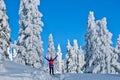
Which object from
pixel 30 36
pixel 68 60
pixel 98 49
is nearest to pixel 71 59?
pixel 68 60

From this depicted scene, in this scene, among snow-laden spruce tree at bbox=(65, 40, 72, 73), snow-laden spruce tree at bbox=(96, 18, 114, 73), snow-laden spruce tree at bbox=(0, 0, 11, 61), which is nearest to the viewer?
snow-laden spruce tree at bbox=(0, 0, 11, 61)

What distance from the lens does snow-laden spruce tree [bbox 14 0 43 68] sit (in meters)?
51.3

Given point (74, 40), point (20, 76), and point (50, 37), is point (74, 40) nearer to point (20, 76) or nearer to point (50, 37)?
point (50, 37)

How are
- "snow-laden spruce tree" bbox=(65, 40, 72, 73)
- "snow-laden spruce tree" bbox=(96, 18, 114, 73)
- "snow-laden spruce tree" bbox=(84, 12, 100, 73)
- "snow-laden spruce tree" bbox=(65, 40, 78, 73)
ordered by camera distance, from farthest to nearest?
"snow-laden spruce tree" bbox=(65, 40, 72, 73)
"snow-laden spruce tree" bbox=(65, 40, 78, 73)
"snow-laden spruce tree" bbox=(84, 12, 100, 73)
"snow-laden spruce tree" bbox=(96, 18, 114, 73)

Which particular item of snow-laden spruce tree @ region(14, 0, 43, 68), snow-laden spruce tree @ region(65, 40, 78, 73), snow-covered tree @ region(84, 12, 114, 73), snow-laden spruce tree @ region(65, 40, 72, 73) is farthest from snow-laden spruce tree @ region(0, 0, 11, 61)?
snow-laden spruce tree @ region(65, 40, 72, 73)

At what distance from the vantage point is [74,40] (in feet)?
308

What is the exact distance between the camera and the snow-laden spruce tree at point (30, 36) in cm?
5128

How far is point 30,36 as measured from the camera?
173 ft

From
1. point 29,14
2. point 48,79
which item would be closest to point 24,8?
point 29,14

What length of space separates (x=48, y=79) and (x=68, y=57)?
64.5m

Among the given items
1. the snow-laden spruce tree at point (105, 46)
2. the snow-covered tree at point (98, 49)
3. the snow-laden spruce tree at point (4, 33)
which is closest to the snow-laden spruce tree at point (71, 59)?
the snow-covered tree at point (98, 49)

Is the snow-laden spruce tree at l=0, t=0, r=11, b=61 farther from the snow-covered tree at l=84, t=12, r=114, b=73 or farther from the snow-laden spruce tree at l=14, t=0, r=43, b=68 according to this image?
the snow-covered tree at l=84, t=12, r=114, b=73

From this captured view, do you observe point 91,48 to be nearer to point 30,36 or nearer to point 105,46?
point 105,46

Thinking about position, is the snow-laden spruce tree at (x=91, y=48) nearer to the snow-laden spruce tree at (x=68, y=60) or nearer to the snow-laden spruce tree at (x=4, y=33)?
the snow-laden spruce tree at (x=4, y=33)
